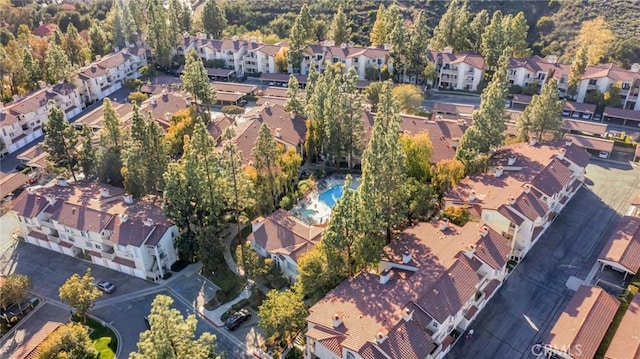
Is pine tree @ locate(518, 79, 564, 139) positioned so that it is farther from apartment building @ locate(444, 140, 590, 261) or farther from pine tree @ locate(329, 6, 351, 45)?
pine tree @ locate(329, 6, 351, 45)

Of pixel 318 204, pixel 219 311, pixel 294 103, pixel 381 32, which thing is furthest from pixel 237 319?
pixel 381 32

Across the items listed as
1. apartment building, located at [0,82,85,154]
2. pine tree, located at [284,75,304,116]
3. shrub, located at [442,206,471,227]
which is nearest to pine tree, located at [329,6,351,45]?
pine tree, located at [284,75,304,116]

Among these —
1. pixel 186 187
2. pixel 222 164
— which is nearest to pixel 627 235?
pixel 222 164

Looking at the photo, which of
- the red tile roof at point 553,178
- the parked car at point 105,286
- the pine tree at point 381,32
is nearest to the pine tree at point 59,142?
the parked car at point 105,286

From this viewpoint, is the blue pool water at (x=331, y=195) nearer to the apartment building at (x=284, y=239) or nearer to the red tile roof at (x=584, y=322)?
the apartment building at (x=284, y=239)

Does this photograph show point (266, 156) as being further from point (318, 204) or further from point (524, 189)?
point (524, 189)
